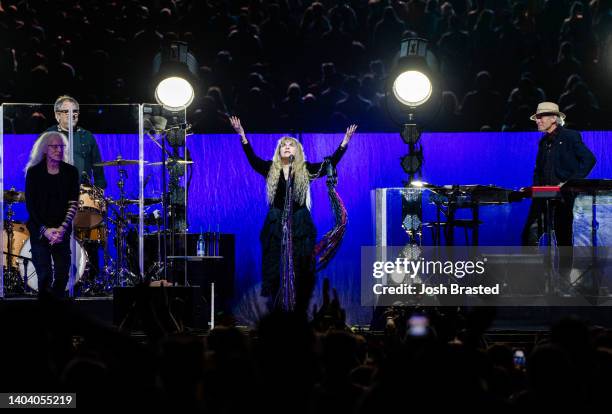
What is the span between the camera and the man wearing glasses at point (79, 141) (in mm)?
6949

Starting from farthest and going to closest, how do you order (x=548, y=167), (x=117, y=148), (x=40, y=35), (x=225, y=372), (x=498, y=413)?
(x=40, y=35) < (x=548, y=167) < (x=117, y=148) < (x=225, y=372) < (x=498, y=413)

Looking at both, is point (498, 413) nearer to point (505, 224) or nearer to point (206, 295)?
point (206, 295)

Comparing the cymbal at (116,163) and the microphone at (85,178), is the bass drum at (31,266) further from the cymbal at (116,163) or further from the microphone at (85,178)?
the cymbal at (116,163)

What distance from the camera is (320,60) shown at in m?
9.41

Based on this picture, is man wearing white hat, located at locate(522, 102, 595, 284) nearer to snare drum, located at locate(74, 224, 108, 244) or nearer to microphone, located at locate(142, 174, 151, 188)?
microphone, located at locate(142, 174, 151, 188)

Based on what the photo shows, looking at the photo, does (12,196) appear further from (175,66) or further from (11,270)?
(175,66)

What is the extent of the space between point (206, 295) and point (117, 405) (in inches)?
250

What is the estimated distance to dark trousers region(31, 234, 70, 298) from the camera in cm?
627

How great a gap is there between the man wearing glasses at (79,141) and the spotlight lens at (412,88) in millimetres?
3024

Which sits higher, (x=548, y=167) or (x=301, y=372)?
(x=548, y=167)

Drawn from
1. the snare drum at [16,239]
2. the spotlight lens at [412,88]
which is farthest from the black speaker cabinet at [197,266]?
the spotlight lens at [412,88]

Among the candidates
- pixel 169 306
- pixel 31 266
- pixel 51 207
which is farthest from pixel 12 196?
pixel 169 306

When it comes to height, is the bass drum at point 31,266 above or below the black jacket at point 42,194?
below

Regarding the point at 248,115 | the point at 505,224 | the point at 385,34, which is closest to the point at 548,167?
the point at 505,224
